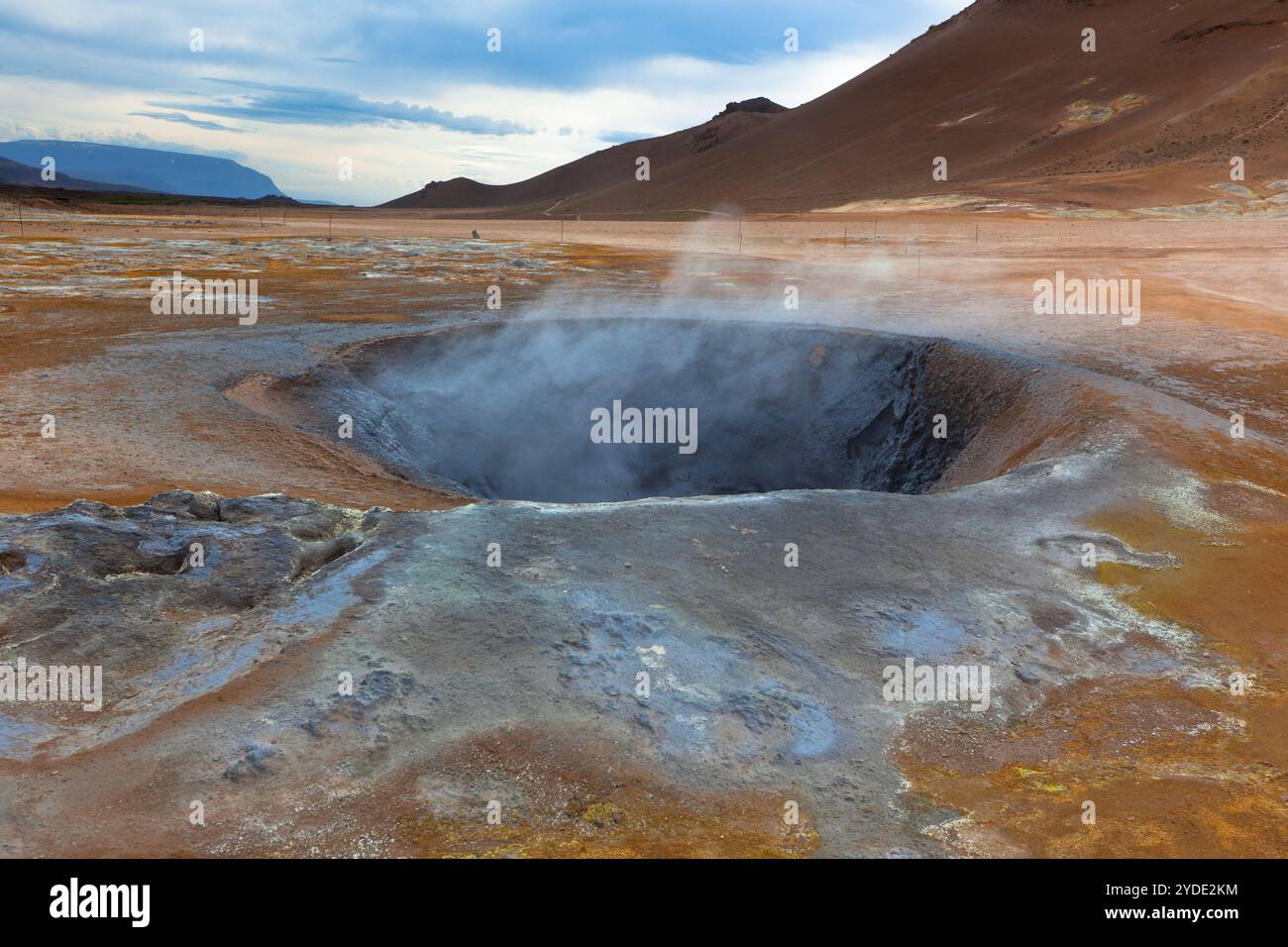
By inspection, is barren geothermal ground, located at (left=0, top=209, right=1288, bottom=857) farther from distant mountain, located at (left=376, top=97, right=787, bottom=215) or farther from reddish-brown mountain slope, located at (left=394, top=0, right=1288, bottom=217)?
distant mountain, located at (left=376, top=97, right=787, bottom=215)

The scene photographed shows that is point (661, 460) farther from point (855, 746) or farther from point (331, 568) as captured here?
point (855, 746)

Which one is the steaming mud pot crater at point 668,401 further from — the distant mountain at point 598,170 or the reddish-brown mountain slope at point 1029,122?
the distant mountain at point 598,170

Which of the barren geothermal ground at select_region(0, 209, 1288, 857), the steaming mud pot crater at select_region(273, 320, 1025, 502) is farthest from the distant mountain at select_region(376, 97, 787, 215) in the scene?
the barren geothermal ground at select_region(0, 209, 1288, 857)

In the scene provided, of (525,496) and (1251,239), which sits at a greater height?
(1251,239)

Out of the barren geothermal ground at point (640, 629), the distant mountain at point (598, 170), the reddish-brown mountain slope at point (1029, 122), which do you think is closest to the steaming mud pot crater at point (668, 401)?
the barren geothermal ground at point (640, 629)

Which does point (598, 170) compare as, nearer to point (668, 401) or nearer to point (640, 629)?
point (668, 401)

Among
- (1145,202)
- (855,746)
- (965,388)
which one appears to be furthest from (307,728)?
(1145,202)

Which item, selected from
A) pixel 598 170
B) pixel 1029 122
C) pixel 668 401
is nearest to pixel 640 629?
pixel 668 401

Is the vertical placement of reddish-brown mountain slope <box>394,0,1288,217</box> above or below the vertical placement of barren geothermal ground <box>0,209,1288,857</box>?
above
